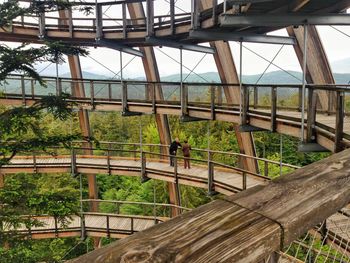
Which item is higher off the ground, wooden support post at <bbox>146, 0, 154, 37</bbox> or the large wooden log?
wooden support post at <bbox>146, 0, 154, 37</bbox>

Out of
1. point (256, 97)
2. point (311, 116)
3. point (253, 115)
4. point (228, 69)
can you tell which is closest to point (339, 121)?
point (311, 116)

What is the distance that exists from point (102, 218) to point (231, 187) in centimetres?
659

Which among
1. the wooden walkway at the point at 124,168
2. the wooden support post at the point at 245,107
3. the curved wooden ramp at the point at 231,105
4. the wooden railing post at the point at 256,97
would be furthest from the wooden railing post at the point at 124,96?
the wooden support post at the point at 245,107

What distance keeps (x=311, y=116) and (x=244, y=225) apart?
4920mm

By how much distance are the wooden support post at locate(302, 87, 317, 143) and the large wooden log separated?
4.42 metres

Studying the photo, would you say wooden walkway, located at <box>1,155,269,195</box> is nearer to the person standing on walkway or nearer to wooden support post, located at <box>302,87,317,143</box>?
the person standing on walkway

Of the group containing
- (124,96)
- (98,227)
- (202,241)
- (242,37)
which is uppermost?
(242,37)

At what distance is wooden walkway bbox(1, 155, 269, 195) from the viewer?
10744mm

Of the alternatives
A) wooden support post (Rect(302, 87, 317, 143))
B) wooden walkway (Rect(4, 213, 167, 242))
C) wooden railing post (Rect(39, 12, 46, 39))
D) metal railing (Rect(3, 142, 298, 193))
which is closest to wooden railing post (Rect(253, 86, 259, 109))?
metal railing (Rect(3, 142, 298, 193))

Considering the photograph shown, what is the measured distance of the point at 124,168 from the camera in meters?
12.7

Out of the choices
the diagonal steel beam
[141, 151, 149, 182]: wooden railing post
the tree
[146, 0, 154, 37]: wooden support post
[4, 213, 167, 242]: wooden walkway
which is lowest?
[4, 213, 167, 242]: wooden walkway

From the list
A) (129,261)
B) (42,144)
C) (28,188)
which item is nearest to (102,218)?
(28,188)

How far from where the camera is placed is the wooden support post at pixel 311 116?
17.3 feet

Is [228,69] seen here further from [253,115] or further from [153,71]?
[253,115]
